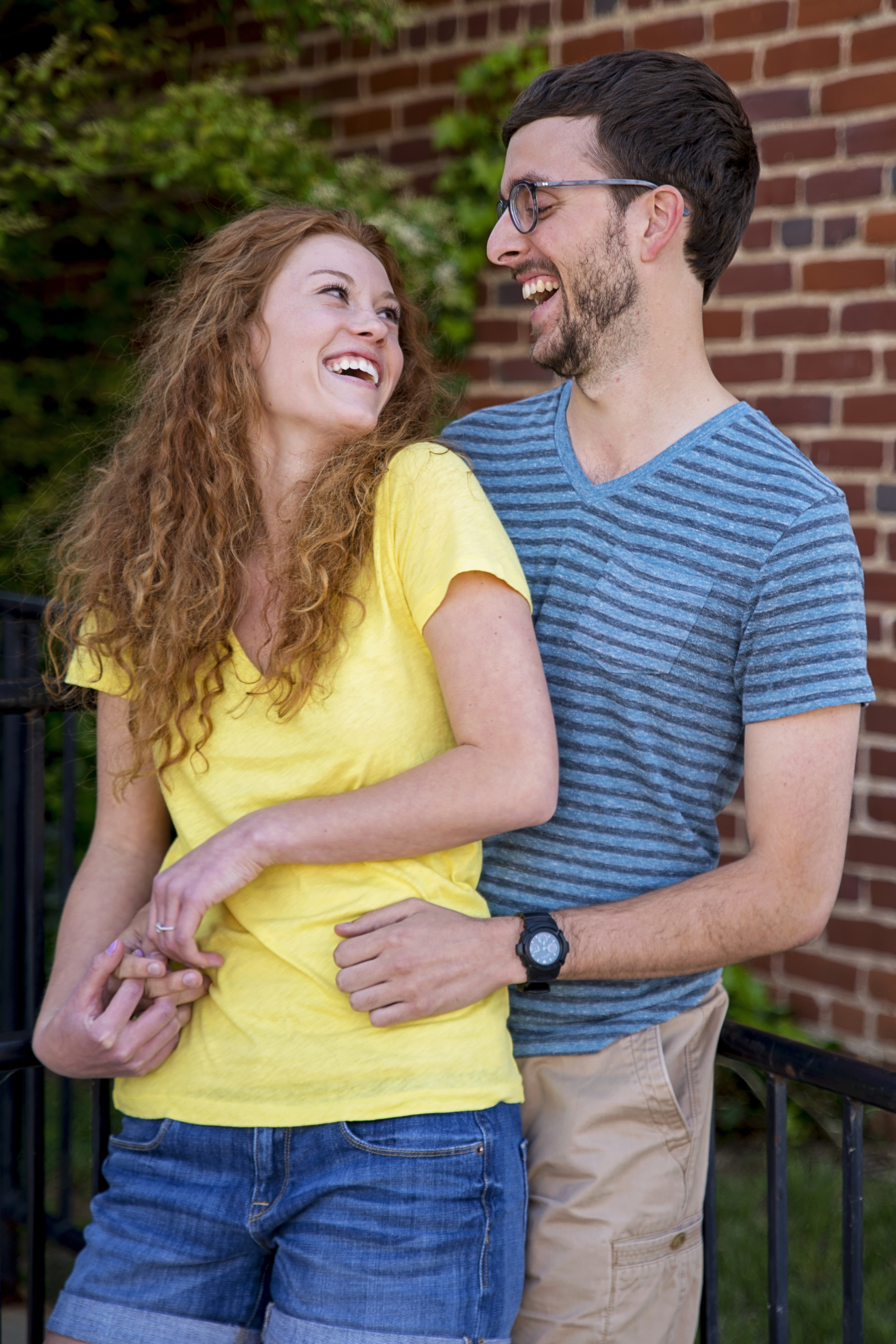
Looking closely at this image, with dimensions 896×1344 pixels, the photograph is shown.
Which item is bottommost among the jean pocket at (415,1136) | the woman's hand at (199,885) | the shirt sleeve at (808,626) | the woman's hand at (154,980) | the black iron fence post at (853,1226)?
the black iron fence post at (853,1226)

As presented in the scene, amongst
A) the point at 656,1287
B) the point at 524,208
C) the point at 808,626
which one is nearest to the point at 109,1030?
the point at 656,1287

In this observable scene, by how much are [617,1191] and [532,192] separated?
1.50 metres

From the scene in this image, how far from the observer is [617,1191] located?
1771 mm

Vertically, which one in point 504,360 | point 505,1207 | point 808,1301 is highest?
point 504,360

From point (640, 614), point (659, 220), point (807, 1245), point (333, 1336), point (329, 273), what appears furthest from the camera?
point (807, 1245)

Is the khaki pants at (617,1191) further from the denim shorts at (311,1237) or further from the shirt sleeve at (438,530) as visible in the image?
the shirt sleeve at (438,530)

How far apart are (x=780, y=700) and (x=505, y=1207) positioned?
0.73 meters

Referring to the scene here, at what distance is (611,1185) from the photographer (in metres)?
1.77

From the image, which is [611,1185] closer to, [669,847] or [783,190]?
[669,847]

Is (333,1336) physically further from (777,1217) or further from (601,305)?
(601,305)

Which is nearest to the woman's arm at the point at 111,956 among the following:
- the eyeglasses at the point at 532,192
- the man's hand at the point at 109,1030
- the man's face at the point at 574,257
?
the man's hand at the point at 109,1030

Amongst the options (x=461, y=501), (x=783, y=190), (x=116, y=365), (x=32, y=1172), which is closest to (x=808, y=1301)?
(x=32, y=1172)

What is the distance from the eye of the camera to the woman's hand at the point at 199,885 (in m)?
1.62

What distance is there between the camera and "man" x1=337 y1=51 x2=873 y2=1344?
170cm
